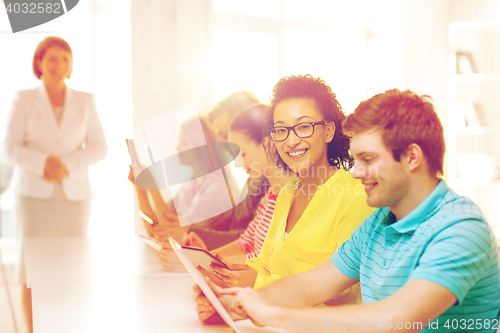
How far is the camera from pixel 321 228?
89 cm

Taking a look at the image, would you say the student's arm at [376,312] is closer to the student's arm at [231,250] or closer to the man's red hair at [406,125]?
the man's red hair at [406,125]

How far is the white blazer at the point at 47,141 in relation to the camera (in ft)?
6.32

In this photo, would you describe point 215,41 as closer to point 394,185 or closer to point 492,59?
point 492,59

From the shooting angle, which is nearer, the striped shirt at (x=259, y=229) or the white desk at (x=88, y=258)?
the white desk at (x=88, y=258)

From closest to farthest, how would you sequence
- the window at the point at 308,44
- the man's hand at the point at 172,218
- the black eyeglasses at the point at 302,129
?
the black eyeglasses at the point at 302,129 < the man's hand at the point at 172,218 < the window at the point at 308,44

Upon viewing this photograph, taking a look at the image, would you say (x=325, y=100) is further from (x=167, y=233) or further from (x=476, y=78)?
(x=476, y=78)

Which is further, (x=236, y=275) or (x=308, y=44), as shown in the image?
(x=308, y=44)

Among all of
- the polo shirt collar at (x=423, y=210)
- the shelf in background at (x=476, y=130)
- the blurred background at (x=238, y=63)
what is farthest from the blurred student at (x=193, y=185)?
the shelf in background at (x=476, y=130)

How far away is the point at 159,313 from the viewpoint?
77 centimetres

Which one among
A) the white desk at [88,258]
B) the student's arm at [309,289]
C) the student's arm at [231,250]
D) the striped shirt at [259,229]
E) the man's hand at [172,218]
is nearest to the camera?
the student's arm at [309,289]

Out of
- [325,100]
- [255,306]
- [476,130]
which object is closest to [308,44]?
[476,130]

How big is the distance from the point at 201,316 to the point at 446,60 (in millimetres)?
2824

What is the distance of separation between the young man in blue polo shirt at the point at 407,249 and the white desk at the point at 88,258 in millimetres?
519

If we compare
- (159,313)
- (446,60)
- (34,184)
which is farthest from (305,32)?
(159,313)
